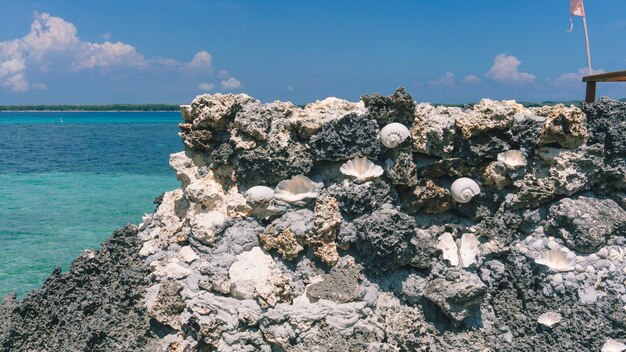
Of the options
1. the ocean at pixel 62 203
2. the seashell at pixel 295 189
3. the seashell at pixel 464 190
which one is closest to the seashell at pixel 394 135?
the seashell at pixel 464 190

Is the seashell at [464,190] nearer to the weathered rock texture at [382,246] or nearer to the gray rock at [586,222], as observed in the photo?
the weathered rock texture at [382,246]

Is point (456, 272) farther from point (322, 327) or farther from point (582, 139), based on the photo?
point (582, 139)

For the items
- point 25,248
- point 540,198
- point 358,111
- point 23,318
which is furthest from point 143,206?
point 540,198

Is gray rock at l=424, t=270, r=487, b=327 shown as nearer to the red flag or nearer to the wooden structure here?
the wooden structure

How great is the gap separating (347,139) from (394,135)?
463 millimetres

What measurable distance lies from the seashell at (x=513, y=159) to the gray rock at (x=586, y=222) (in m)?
0.56

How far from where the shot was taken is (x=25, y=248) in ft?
31.1

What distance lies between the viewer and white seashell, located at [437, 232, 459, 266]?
468 centimetres

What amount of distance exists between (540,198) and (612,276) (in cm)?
98

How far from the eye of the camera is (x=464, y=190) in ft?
15.3

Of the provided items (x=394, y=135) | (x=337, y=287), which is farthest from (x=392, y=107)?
(x=337, y=287)

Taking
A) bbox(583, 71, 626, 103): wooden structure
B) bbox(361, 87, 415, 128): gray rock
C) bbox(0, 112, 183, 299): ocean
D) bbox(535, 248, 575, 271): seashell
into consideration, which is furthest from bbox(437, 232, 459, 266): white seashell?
bbox(0, 112, 183, 299): ocean

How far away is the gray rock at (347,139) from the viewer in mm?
4625

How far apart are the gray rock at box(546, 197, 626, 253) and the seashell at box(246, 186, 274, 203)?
113 inches
